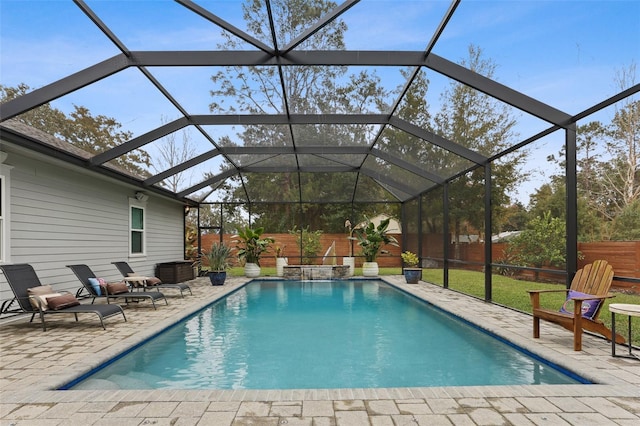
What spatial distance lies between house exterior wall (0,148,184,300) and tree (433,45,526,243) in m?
7.25

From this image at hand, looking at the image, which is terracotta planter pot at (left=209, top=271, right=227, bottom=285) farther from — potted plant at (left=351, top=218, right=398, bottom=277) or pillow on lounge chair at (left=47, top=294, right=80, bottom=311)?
pillow on lounge chair at (left=47, top=294, right=80, bottom=311)

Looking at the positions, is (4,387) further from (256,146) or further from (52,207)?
(256,146)

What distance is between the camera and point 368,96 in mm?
7820

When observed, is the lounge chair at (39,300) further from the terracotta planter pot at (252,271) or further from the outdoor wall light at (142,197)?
the terracotta planter pot at (252,271)

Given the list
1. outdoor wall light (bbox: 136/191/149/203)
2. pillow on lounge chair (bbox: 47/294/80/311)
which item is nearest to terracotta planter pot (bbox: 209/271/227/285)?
outdoor wall light (bbox: 136/191/149/203)

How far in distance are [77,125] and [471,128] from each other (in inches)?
291

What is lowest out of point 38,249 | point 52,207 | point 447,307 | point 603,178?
point 447,307

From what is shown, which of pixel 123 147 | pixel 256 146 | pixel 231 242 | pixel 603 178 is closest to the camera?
pixel 123 147

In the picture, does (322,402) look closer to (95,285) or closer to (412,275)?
(95,285)

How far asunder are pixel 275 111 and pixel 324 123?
1055 mm

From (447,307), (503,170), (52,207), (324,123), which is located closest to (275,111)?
(324,123)

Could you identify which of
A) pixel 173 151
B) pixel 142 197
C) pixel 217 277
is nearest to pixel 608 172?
pixel 217 277

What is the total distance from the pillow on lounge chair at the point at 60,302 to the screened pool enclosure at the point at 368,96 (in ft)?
7.68

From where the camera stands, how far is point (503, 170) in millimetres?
12492
